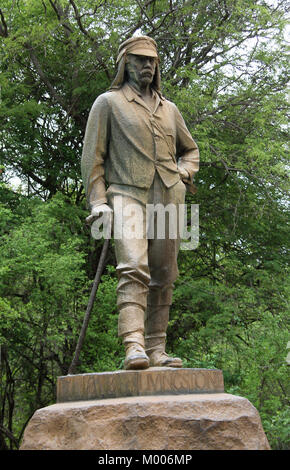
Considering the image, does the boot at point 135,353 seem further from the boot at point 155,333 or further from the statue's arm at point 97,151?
the statue's arm at point 97,151

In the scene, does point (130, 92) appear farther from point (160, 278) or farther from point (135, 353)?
point (135, 353)

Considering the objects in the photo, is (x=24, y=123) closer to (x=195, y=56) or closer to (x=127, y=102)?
(x=195, y=56)

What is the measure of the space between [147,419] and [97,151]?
213 centimetres

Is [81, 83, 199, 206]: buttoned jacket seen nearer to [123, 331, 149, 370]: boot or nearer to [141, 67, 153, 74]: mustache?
[141, 67, 153, 74]: mustache

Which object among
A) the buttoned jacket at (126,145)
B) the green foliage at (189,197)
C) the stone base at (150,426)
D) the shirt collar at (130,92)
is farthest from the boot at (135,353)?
the green foliage at (189,197)

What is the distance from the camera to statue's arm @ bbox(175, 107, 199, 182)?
5.68 metres

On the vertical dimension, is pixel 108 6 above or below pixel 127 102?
above

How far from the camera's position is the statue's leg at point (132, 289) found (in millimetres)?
4770

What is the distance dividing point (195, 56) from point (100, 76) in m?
1.97

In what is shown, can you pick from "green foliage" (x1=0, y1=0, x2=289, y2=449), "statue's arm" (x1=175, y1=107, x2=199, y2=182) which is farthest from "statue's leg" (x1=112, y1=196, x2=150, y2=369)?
"green foliage" (x1=0, y1=0, x2=289, y2=449)

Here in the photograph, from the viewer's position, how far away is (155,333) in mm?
5332

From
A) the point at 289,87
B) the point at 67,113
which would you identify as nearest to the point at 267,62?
the point at 289,87

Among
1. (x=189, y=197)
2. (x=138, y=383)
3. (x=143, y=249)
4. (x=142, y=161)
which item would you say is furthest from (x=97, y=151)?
(x=189, y=197)

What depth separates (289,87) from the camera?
42.9 ft
